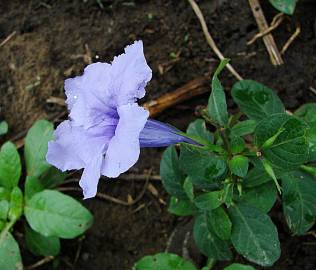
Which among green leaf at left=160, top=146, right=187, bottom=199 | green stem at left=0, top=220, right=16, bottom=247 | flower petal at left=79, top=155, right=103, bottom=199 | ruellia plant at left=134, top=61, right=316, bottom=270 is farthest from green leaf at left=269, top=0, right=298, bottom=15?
green stem at left=0, top=220, right=16, bottom=247

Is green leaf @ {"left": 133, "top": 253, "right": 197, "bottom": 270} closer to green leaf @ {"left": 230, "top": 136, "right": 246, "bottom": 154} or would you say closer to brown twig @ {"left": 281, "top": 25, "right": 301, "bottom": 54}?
green leaf @ {"left": 230, "top": 136, "right": 246, "bottom": 154}

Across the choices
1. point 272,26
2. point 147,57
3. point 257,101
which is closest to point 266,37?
point 272,26

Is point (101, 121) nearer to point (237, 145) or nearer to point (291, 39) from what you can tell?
point (237, 145)

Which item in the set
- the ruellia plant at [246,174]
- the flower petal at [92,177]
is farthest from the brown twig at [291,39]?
the flower petal at [92,177]

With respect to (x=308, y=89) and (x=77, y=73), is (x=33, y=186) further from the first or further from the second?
(x=308, y=89)

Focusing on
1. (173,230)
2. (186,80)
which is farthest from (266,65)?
(173,230)

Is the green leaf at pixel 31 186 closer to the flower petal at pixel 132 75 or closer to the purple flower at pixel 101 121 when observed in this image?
the purple flower at pixel 101 121
